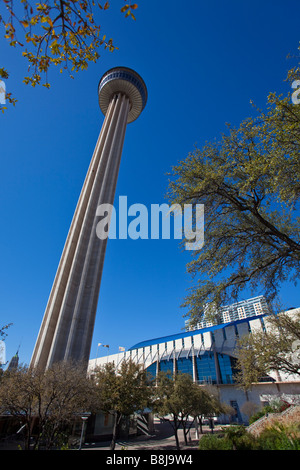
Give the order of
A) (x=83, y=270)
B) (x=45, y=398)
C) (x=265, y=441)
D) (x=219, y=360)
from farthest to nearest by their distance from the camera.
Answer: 1. (x=219, y=360)
2. (x=83, y=270)
3. (x=45, y=398)
4. (x=265, y=441)

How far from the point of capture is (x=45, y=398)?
14.8 metres

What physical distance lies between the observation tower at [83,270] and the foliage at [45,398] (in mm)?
11644

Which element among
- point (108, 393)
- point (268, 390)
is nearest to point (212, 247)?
point (108, 393)

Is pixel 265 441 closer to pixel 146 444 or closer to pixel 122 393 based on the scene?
pixel 122 393

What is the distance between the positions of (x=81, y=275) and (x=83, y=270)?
3.29 feet

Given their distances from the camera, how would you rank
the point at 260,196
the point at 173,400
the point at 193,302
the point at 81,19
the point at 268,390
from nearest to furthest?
the point at 81,19
the point at 260,196
the point at 193,302
the point at 173,400
the point at 268,390

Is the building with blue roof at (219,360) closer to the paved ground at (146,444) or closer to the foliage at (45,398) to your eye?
the paved ground at (146,444)

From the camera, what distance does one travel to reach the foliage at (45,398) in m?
13.0

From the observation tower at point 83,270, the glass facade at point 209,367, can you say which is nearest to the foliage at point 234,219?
the observation tower at point 83,270

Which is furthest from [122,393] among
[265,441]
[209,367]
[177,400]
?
[209,367]

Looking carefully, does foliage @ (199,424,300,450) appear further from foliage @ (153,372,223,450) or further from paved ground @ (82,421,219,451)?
foliage @ (153,372,223,450)
